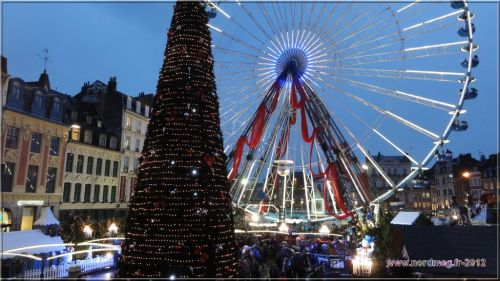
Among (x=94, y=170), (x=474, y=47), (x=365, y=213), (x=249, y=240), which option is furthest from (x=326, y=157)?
(x=94, y=170)

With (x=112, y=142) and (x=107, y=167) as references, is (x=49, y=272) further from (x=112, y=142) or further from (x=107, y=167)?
(x=112, y=142)

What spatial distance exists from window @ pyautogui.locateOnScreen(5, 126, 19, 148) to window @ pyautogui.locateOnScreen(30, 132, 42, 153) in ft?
4.45

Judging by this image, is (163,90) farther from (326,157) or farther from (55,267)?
(326,157)

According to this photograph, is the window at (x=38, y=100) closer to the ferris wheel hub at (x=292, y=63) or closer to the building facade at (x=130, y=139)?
the building facade at (x=130, y=139)

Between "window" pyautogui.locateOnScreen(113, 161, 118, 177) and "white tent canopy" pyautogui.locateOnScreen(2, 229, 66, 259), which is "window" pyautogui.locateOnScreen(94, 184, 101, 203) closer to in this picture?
"window" pyautogui.locateOnScreen(113, 161, 118, 177)

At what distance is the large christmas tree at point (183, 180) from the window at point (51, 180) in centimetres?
2340

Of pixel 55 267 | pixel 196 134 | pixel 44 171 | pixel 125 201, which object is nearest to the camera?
pixel 196 134

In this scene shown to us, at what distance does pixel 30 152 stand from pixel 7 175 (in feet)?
8.34

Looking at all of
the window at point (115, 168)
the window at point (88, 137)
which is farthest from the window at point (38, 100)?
the window at point (115, 168)

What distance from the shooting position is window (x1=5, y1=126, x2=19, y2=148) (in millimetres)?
26225

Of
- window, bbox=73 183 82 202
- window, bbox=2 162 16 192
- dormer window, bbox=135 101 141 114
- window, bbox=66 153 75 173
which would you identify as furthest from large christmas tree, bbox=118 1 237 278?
dormer window, bbox=135 101 141 114

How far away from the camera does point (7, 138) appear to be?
2625cm

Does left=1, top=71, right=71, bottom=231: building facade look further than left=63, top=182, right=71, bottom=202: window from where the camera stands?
No

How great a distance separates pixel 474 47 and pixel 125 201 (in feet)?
111
